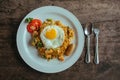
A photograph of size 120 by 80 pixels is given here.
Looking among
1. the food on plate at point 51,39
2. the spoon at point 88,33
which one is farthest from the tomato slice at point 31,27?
the spoon at point 88,33

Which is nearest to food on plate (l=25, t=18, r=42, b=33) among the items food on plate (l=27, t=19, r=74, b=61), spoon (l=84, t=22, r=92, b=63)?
food on plate (l=27, t=19, r=74, b=61)

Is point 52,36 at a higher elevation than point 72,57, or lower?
higher

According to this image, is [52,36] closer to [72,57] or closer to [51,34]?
[51,34]

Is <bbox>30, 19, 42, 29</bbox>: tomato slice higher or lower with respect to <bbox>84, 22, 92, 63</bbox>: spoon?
higher

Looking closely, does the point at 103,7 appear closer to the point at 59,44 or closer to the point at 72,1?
the point at 72,1

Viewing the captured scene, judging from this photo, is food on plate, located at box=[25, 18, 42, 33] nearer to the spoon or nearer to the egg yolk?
the egg yolk

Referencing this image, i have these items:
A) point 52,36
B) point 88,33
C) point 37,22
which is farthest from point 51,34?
point 88,33

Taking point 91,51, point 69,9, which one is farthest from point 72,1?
point 91,51
